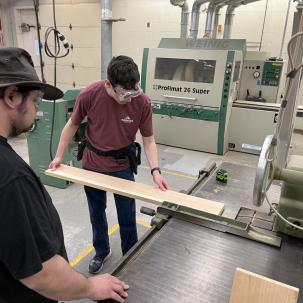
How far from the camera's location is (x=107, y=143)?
175 cm

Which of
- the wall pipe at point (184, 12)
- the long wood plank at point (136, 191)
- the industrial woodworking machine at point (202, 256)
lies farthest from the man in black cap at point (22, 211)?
the wall pipe at point (184, 12)

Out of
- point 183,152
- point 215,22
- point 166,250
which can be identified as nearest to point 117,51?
point 215,22

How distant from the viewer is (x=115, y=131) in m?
1.73

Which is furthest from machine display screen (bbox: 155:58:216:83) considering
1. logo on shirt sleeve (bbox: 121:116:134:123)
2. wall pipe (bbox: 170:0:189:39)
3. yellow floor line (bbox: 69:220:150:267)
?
logo on shirt sleeve (bbox: 121:116:134:123)

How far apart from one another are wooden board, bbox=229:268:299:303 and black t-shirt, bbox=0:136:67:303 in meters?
0.47

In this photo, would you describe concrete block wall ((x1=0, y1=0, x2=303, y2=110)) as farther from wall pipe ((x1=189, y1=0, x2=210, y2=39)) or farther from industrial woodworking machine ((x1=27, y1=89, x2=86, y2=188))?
industrial woodworking machine ((x1=27, y1=89, x2=86, y2=188))

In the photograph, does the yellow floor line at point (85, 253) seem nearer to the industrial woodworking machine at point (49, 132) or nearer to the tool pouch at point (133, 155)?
the tool pouch at point (133, 155)

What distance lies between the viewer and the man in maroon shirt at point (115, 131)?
1583mm

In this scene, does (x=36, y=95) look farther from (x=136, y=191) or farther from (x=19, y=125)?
(x=136, y=191)

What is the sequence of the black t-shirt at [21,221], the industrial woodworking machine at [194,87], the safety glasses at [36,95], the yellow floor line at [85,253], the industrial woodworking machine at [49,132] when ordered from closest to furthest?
the black t-shirt at [21,221] → the safety glasses at [36,95] → the yellow floor line at [85,253] → the industrial woodworking machine at [49,132] → the industrial woodworking machine at [194,87]

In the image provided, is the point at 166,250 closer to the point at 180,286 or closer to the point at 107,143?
the point at 180,286

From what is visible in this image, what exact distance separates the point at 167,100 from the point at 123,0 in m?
2.98

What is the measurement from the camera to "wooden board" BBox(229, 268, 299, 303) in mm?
653

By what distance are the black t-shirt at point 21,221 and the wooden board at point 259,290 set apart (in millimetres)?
468
